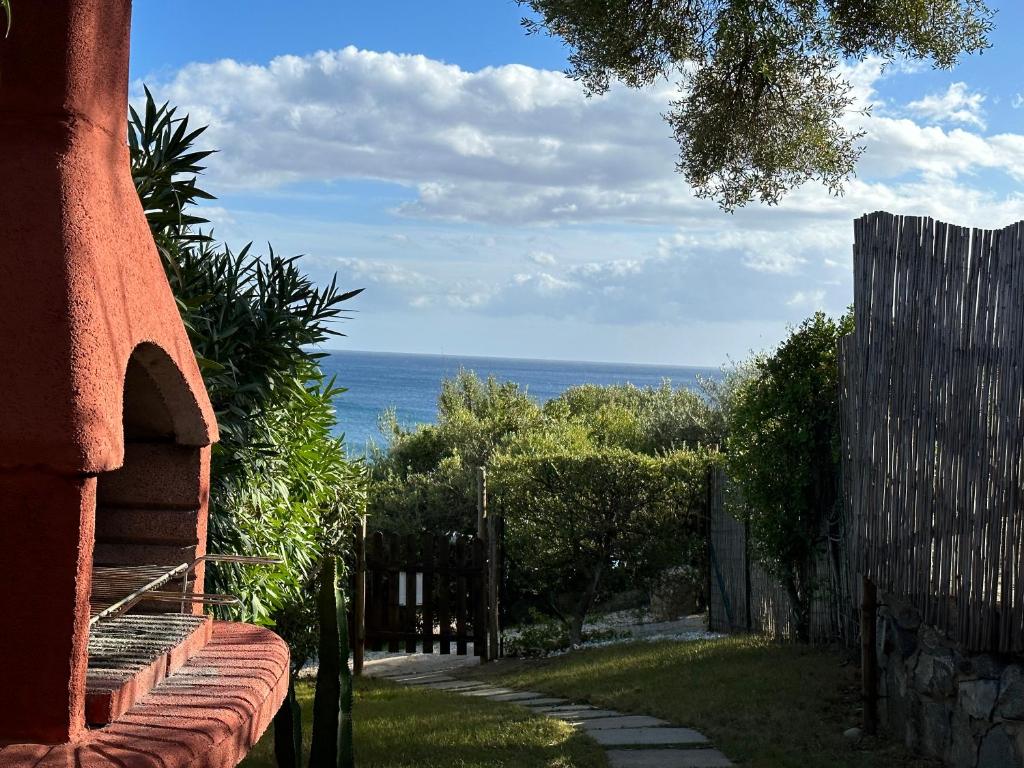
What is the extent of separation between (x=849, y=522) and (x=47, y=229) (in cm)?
648

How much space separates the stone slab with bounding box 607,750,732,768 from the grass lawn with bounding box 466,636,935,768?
0.41 ft

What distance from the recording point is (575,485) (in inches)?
453

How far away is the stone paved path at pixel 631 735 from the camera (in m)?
A: 5.96

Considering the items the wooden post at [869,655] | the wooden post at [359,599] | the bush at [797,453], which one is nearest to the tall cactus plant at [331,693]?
the wooden post at [869,655]

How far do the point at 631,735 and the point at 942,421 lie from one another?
256 cm

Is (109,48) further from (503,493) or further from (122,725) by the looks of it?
(503,493)

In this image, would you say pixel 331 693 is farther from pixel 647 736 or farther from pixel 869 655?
pixel 869 655

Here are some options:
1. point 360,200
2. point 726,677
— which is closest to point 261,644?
point 726,677

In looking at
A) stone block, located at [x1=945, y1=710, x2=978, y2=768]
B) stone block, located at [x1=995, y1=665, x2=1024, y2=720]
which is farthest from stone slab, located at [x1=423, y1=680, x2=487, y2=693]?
stone block, located at [x1=995, y1=665, x2=1024, y2=720]

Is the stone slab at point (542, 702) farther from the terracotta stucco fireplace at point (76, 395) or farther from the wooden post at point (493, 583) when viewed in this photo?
the terracotta stucco fireplace at point (76, 395)

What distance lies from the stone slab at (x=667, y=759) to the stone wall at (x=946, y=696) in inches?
44.3

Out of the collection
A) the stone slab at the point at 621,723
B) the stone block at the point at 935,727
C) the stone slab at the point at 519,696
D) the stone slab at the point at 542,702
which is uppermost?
the stone block at the point at 935,727

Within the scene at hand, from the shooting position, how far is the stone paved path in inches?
235

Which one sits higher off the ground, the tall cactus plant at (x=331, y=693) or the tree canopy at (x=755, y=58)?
the tree canopy at (x=755, y=58)
